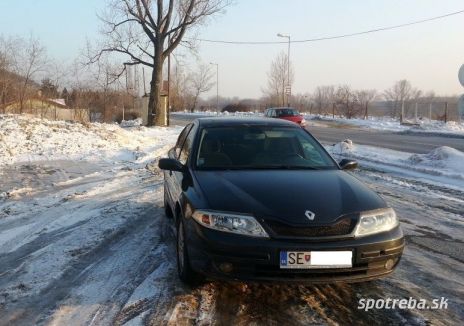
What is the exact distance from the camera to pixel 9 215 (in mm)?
6957

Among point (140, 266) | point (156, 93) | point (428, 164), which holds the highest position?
point (156, 93)

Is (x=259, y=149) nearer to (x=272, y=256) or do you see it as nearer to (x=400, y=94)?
(x=272, y=256)

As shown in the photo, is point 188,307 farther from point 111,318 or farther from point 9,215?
point 9,215

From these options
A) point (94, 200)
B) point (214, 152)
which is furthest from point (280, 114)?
point (214, 152)

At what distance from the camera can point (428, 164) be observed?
1334 cm

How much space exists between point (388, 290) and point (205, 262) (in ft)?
5.29

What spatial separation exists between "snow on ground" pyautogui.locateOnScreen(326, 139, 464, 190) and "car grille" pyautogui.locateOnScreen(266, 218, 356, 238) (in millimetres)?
7439

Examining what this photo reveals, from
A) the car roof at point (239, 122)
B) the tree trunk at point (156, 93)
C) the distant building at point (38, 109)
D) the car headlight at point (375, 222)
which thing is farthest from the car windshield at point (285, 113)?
the car headlight at point (375, 222)

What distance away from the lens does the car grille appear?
366 centimetres

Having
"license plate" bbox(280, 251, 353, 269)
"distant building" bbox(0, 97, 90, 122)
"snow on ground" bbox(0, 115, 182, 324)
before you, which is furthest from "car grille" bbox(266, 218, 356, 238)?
"distant building" bbox(0, 97, 90, 122)

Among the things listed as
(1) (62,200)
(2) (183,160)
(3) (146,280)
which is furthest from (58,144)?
(3) (146,280)

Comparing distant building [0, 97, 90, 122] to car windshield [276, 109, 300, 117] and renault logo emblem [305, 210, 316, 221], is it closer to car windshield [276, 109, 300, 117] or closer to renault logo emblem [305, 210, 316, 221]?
car windshield [276, 109, 300, 117]

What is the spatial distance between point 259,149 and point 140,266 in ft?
5.50

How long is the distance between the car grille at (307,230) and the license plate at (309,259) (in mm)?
125
